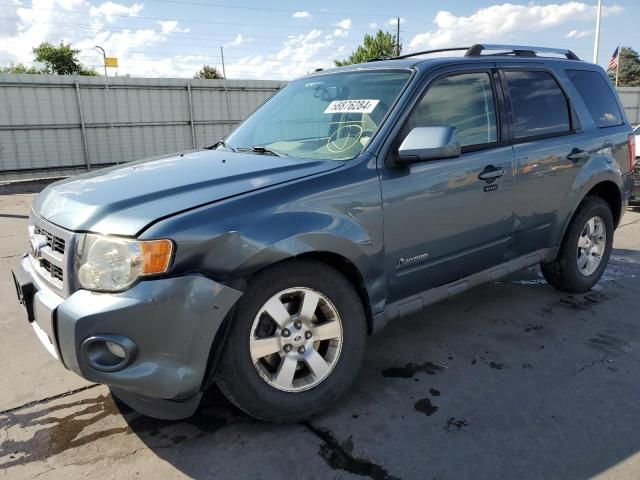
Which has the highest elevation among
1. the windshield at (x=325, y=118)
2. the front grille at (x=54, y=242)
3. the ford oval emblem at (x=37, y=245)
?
the windshield at (x=325, y=118)

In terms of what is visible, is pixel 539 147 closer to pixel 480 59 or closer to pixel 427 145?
pixel 480 59

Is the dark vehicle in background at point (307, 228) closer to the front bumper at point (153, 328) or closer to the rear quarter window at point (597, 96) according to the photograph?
the front bumper at point (153, 328)

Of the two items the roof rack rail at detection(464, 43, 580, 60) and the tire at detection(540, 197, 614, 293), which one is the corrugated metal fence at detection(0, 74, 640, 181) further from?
the tire at detection(540, 197, 614, 293)

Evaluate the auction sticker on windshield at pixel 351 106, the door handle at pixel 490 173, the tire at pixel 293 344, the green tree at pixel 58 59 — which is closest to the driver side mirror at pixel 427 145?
the auction sticker on windshield at pixel 351 106

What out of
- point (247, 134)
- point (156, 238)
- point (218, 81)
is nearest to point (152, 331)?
point (156, 238)

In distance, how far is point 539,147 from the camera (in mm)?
3799

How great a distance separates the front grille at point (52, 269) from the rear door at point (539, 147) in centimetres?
286

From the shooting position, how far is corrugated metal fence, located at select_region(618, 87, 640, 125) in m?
23.4

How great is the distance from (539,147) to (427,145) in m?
1.39

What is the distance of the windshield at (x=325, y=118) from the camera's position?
3.12 meters

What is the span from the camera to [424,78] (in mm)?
3180

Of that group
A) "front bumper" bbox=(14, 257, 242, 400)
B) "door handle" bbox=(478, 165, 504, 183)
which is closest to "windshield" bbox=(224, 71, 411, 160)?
"door handle" bbox=(478, 165, 504, 183)

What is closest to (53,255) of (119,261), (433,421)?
(119,261)

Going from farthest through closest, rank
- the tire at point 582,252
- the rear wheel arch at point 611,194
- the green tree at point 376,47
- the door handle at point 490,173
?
the green tree at point 376,47, the rear wheel arch at point 611,194, the tire at point 582,252, the door handle at point 490,173
